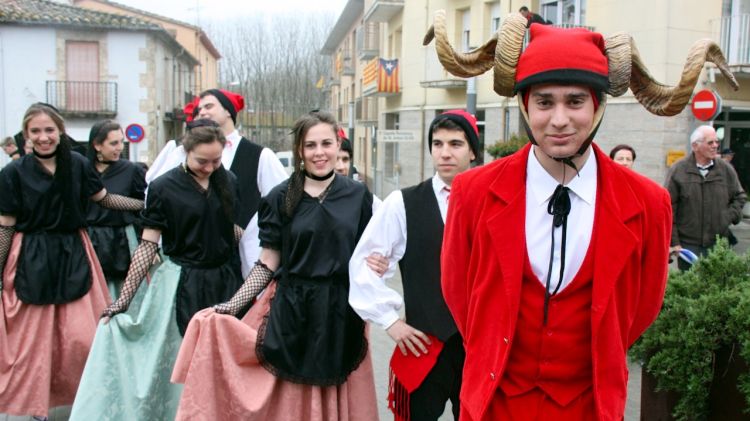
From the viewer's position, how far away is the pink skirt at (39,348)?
16.3 ft

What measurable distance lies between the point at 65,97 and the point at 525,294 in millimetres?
31980

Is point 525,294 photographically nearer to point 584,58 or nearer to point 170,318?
point 584,58

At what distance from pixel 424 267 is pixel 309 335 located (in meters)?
0.84

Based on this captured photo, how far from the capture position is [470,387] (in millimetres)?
2471

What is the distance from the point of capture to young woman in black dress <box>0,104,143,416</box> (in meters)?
4.98

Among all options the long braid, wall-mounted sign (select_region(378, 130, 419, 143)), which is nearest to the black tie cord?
the long braid

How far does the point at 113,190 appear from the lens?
669 centimetres

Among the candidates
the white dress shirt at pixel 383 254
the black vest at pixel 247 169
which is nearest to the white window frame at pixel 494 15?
the black vest at pixel 247 169

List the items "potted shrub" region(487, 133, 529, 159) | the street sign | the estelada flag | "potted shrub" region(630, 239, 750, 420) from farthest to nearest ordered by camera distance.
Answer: the estelada flag < the street sign < "potted shrub" region(487, 133, 529, 159) < "potted shrub" region(630, 239, 750, 420)

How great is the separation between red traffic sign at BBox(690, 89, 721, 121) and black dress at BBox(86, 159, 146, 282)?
24.8ft

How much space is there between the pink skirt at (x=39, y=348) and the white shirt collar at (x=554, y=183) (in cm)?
383

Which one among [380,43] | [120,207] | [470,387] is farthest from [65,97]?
[470,387]

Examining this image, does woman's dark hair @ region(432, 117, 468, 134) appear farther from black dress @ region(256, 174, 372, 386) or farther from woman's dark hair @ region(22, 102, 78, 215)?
woman's dark hair @ region(22, 102, 78, 215)

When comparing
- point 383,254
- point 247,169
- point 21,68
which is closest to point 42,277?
point 247,169
